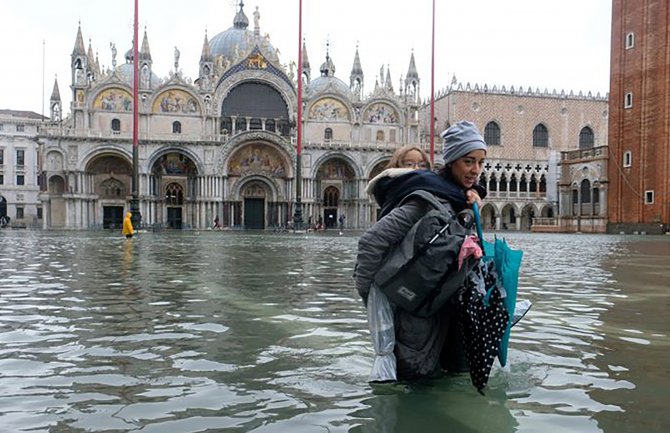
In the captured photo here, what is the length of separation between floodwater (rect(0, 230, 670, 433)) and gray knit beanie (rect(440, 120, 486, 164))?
4.31 ft

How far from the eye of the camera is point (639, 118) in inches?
1506

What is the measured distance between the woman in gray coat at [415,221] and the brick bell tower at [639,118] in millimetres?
35895

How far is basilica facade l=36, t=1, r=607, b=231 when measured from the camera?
154 ft

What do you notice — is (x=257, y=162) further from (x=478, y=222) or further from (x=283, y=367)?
(x=478, y=222)

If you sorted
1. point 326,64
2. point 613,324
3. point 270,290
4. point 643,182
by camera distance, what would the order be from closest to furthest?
point 613,324 → point 270,290 → point 643,182 → point 326,64

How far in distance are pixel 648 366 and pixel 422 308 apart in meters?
1.71

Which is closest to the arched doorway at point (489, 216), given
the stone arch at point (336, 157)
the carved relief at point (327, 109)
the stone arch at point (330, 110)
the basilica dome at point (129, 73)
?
the stone arch at point (336, 157)

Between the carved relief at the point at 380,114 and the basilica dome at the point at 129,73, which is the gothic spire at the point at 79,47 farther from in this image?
the carved relief at the point at 380,114

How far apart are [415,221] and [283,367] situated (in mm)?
1323

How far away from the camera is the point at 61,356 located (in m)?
4.50

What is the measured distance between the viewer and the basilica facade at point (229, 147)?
47000mm

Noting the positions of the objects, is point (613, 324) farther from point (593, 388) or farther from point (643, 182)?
point (643, 182)

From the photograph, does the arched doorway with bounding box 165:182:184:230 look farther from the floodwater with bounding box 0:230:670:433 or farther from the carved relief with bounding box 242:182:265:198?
the floodwater with bounding box 0:230:670:433

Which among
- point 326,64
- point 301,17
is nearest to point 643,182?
point 301,17
